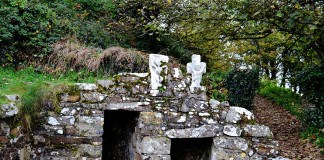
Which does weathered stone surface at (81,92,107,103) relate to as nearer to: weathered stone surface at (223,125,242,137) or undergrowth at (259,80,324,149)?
weathered stone surface at (223,125,242,137)

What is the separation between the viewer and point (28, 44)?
25.7 ft

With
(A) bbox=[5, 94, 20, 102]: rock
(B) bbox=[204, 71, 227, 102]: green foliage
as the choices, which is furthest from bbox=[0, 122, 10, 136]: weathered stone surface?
(B) bbox=[204, 71, 227, 102]: green foliage

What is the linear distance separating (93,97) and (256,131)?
9.13 feet

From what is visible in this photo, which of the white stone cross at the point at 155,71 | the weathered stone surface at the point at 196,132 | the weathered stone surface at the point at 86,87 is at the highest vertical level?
the white stone cross at the point at 155,71

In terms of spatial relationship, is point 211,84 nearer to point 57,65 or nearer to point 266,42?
point 57,65

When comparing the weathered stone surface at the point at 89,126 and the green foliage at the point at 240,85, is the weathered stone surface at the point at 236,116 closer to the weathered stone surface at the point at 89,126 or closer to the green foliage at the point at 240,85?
the weathered stone surface at the point at 89,126

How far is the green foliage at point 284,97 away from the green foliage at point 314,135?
1.75m

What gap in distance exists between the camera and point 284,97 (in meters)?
14.6

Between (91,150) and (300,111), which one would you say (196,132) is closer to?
(91,150)

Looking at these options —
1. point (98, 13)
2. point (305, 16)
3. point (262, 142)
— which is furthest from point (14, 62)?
point (305, 16)

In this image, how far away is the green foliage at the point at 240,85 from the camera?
10.1m

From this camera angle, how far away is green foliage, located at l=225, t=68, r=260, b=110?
33.2 feet

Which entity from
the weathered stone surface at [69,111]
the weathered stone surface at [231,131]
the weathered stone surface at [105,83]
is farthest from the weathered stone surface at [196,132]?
the weathered stone surface at [69,111]

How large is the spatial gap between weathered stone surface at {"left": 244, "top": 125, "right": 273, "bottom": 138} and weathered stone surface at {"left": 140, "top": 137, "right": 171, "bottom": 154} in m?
1.36
